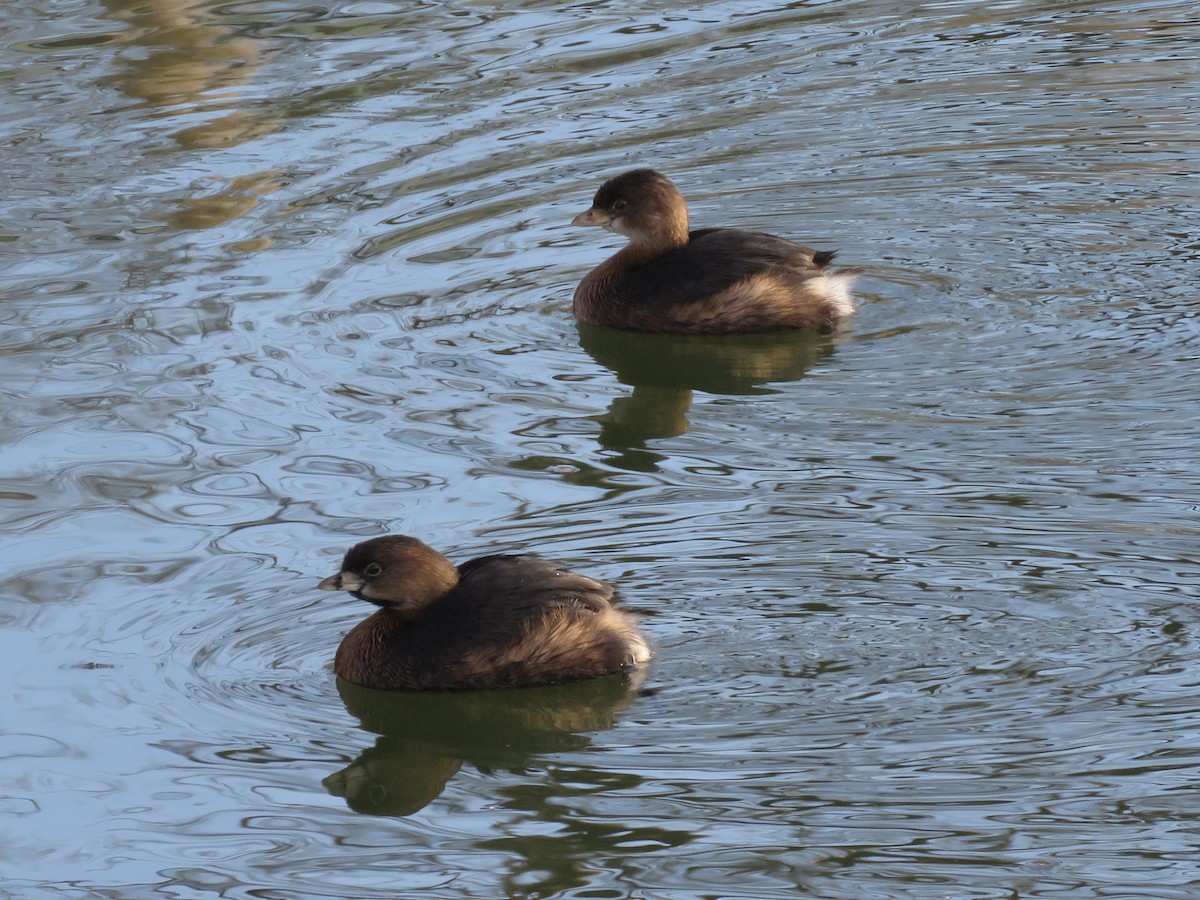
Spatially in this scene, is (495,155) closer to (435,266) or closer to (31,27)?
(435,266)

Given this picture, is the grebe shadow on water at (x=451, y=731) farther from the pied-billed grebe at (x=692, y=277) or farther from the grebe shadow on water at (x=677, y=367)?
the pied-billed grebe at (x=692, y=277)

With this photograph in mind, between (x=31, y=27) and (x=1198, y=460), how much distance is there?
38.8ft

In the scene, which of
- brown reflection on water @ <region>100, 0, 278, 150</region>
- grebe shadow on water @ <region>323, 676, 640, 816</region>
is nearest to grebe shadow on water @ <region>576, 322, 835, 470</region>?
grebe shadow on water @ <region>323, 676, 640, 816</region>

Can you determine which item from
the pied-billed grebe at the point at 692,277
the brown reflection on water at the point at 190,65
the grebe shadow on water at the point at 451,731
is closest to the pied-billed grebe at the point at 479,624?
the grebe shadow on water at the point at 451,731

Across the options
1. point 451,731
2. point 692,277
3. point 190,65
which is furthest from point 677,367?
point 190,65

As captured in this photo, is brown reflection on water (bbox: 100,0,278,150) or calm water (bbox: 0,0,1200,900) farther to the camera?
brown reflection on water (bbox: 100,0,278,150)

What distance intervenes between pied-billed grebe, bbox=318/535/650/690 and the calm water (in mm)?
128

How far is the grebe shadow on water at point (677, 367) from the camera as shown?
9.53 meters

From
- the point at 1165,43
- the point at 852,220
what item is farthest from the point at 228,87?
the point at 1165,43

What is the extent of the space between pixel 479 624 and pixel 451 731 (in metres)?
0.38

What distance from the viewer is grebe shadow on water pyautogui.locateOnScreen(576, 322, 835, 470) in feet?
31.3

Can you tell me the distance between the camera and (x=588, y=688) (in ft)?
23.6

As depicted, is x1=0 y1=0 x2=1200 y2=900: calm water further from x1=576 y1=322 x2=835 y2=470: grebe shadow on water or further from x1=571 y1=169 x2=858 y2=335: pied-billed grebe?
x1=571 y1=169 x2=858 y2=335: pied-billed grebe

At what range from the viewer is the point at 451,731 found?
279 inches
